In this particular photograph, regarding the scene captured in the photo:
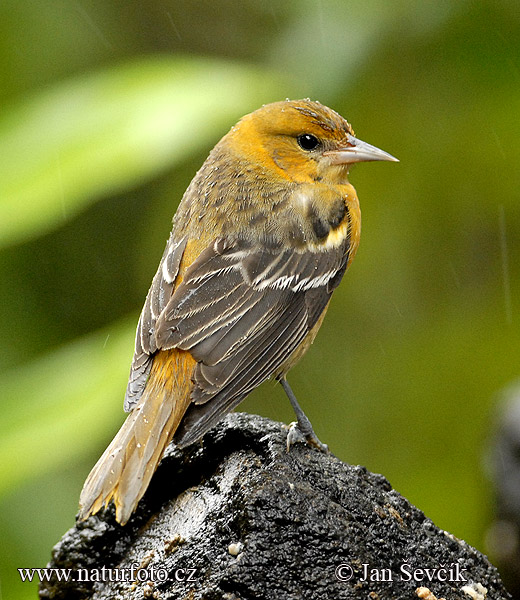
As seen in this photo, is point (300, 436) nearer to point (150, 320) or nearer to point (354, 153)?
point (150, 320)

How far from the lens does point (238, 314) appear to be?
370cm

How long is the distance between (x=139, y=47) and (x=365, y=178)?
98.8 inches

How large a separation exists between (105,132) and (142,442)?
89.4 inches

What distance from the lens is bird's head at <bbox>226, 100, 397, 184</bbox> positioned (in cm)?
424

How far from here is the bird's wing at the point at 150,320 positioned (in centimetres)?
345

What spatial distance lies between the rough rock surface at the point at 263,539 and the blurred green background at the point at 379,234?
2.36m

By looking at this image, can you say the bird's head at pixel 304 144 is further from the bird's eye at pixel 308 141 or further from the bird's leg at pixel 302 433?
the bird's leg at pixel 302 433

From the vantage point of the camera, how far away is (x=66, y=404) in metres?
4.25

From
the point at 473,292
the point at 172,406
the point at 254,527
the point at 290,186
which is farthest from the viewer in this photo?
the point at 473,292

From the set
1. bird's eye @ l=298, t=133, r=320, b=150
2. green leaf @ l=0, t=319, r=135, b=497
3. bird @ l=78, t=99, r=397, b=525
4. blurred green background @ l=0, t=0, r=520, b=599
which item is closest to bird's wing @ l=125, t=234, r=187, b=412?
bird @ l=78, t=99, r=397, b=525

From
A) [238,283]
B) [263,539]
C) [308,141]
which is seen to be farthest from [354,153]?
[263,539]

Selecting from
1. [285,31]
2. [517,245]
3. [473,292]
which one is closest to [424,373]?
[473,292]

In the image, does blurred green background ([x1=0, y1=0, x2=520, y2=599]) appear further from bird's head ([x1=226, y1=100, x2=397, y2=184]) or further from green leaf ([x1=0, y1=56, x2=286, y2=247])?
bird's head ([x1=226, y1=100, x2=397, y2=184])

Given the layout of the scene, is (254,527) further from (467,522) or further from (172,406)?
(467,522)
